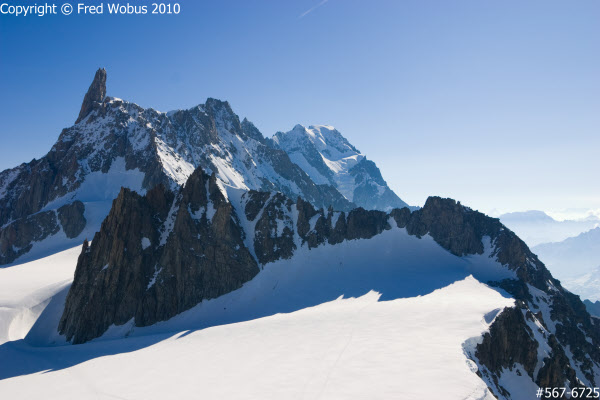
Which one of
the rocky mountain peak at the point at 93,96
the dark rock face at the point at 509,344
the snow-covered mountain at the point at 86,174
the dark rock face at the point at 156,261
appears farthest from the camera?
the rocky mountain peak at the point at 93,96

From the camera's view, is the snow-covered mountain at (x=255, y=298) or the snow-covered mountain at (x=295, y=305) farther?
the snow-covered mountain at (x=295, y=305)

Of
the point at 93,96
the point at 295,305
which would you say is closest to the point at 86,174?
the point at 93,96

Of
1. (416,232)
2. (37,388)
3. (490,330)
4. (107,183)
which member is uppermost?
(107,183)

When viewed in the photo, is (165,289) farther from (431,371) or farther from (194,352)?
(431,371)

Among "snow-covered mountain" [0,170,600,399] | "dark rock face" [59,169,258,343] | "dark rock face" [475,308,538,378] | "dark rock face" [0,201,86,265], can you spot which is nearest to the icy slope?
"snow-covered mountain" [0,170,600,399]

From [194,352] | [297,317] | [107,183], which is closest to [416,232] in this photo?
[297,317]

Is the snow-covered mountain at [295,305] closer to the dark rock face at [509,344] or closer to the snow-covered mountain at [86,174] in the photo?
the dark rock face at [509,344]

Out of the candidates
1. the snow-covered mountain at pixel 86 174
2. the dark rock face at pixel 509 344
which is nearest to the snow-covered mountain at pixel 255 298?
the dark rock face at pixel 509 344
